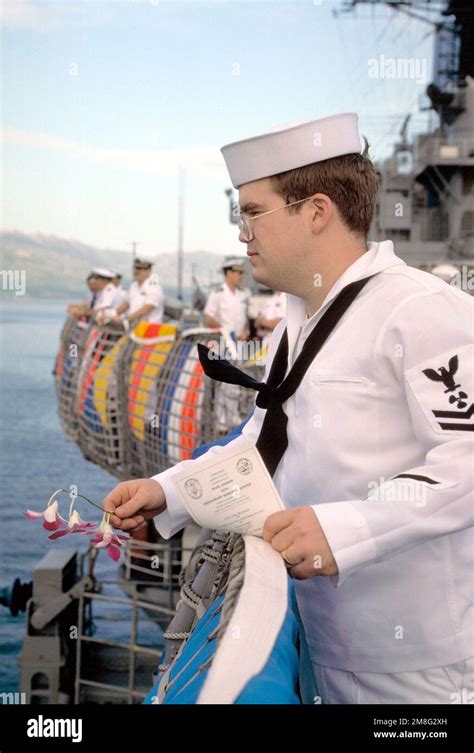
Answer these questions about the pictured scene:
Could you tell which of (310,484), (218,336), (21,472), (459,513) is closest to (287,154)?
(310,484)

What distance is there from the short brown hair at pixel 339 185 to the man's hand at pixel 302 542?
0.54 metres

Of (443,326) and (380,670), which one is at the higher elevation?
(443,326)

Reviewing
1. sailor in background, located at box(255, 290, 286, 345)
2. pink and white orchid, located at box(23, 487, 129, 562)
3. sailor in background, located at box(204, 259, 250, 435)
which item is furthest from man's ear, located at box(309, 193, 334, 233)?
sailor in background, located at box(204, 259, 250, 435)

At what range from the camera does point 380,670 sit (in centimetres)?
164

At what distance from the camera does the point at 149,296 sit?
8.60 meters

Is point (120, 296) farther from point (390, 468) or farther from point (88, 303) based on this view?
point (390, 468)

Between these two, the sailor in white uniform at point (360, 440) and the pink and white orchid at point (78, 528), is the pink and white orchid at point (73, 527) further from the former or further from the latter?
the sailor in white uniform at point (360, 440)

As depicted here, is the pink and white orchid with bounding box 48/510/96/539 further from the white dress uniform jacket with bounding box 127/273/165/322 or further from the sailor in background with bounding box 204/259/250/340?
the white dress uniform jacket with bounding box 127/273/165/322

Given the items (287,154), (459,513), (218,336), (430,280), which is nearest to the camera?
(459,513)

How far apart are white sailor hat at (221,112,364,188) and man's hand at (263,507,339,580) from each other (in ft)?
2.03

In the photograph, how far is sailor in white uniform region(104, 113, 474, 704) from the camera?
1.44m

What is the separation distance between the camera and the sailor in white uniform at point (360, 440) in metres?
1.44

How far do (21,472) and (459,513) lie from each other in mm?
23749

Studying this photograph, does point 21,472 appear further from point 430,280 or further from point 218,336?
point 430,280
